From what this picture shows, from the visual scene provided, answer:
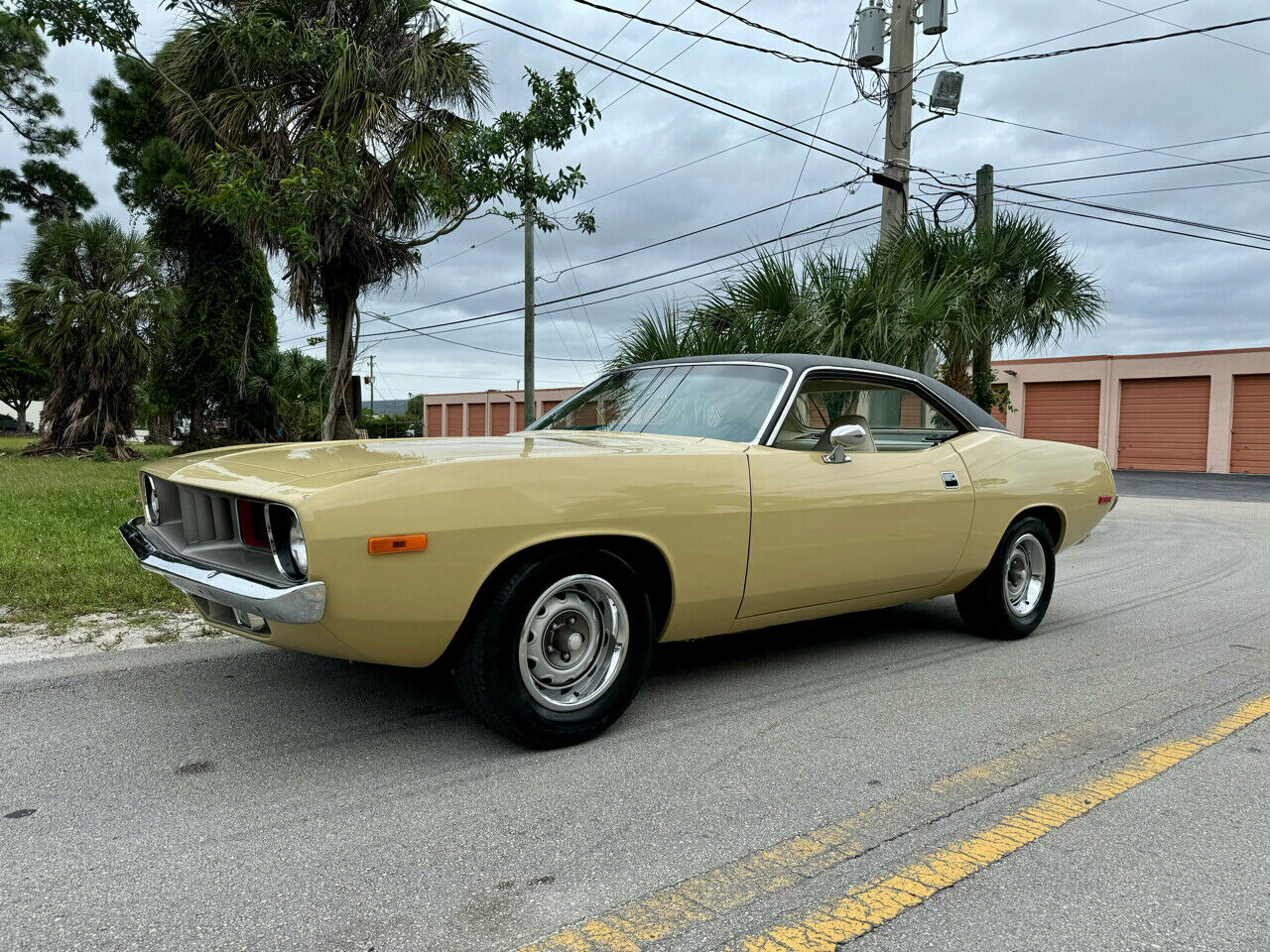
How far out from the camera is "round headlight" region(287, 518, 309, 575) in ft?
9.46

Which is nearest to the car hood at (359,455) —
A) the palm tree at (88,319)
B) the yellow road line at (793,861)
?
the yellow road line at (793,861)

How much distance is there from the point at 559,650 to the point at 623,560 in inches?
15.3

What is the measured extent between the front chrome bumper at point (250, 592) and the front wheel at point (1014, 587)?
3542mm

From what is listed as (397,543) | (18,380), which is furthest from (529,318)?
(18,380)

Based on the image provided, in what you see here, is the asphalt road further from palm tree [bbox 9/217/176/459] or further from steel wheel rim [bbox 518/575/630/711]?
palm tree [bbox 9/217/176/459]

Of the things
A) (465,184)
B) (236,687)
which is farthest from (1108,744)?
(465,184)

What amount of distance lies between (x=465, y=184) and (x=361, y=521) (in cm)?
652

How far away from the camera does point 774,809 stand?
110 inches

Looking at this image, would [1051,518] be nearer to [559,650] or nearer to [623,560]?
[623,560]

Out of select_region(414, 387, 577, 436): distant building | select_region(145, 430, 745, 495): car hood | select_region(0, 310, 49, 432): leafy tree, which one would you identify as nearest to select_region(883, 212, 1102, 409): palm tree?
select_region(145, 430, 745, 495): car hood

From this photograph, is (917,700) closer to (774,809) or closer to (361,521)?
(774,809)

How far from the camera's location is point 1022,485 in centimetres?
496

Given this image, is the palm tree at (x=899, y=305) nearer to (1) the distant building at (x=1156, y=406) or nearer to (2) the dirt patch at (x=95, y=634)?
(2) the dirt patch at (x=95, y=634)

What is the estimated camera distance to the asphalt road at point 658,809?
2.17 metres
